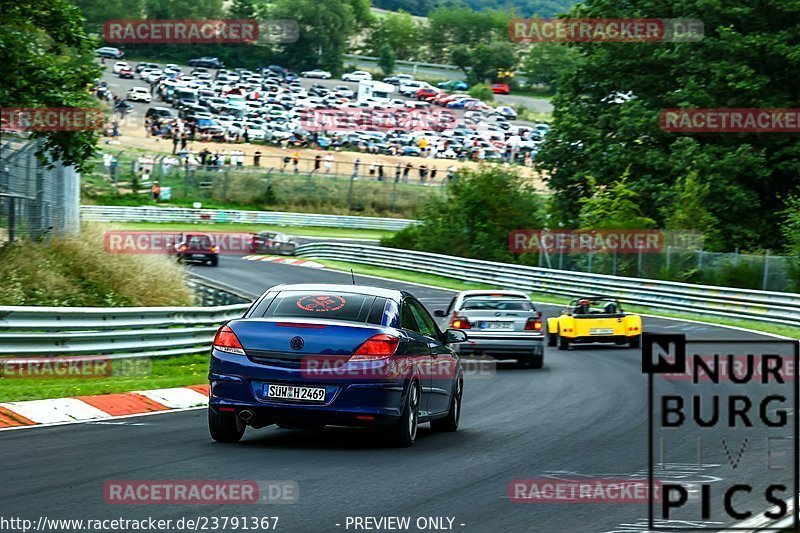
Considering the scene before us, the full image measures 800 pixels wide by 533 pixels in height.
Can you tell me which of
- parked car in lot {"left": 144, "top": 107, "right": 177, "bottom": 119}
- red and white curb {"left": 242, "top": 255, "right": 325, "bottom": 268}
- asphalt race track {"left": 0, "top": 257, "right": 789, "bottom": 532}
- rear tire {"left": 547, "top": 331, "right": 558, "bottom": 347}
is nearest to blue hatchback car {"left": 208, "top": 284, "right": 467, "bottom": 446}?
asphalt race track {"left": 0, "top": 257, "right": 789, "bottom": 532}

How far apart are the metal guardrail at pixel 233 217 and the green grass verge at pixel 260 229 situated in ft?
0.86

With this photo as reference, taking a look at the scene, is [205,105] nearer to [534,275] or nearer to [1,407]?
[534,275]

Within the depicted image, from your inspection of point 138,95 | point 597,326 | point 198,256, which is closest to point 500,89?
point 138,95

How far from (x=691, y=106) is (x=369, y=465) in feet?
122

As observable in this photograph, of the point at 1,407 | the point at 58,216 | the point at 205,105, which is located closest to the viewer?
the point at 1,407

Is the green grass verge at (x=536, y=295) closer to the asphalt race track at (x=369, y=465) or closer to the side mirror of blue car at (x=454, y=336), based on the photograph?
the asphalt race track at (x=369, y=465)

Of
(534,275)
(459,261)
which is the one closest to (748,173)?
(534,275)

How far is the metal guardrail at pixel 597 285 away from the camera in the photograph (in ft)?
116

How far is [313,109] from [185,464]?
95.5m

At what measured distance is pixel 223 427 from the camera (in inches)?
440

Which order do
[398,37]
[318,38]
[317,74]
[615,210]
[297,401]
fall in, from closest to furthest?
1. [297,401]
2. [615,210]
3. [317,74]
4. [318,38]
5. [398,37]

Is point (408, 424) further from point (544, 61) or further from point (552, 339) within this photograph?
point (544, 61)

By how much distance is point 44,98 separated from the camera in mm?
21703

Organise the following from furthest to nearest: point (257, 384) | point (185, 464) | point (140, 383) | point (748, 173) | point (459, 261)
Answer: point (459, 261) < point (748, 173) < point (140, 383) < point (257, 384) < point (185, 464)
